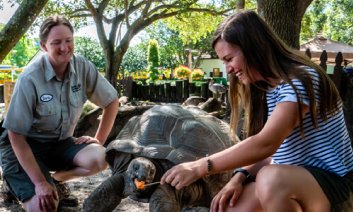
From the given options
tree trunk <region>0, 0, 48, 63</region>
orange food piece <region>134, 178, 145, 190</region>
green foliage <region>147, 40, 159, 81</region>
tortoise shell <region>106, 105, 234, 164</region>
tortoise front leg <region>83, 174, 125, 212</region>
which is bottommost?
green foliage <region>147, 40, 159, 81</region>

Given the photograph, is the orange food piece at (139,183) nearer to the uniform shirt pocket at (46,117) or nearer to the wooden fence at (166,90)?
the uniform shirt pocket at (46,117)

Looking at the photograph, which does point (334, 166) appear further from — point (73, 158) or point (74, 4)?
Answer: point (74, 4)

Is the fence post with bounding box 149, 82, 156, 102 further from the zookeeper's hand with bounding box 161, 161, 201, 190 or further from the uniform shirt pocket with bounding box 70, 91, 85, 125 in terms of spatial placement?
the zookeeper's hand with bounding box 161, 161, 201, 190

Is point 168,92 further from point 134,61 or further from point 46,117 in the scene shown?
point 134,61

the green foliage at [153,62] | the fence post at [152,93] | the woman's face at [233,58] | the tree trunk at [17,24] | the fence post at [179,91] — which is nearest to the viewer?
the woman's face at [233,58]

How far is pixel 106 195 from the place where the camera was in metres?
3.08

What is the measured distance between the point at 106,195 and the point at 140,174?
0.49 meters

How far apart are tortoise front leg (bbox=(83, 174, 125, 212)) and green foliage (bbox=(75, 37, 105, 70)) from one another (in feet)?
85.8

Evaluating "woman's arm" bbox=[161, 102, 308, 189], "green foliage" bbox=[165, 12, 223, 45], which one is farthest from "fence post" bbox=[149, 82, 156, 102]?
"woman's arm" bbox=[161, 102, 308, 189]

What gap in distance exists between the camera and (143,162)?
2771 mm

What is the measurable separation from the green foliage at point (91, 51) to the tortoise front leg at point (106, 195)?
1030 inches

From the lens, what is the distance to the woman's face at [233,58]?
1971 mm

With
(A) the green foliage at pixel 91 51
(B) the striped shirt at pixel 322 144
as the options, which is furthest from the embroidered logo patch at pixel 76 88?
(A) the green foliage at pixel 91 51

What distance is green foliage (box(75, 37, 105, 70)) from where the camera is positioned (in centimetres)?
2958
